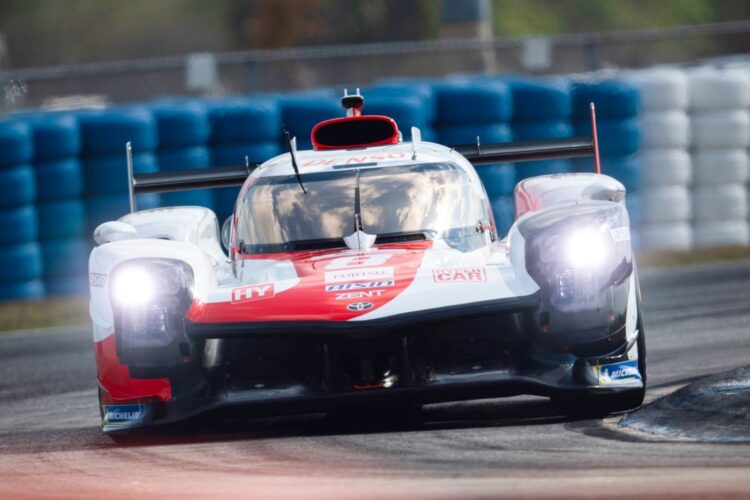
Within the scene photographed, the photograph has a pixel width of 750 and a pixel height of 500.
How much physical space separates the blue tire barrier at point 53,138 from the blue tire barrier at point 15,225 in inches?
19.8

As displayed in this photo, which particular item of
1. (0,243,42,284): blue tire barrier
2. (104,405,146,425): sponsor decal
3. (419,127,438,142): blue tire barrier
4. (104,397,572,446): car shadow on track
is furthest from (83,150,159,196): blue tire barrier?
(104,405,146,425): sponsor decal

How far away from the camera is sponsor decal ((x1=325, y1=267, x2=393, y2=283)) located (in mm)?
7129

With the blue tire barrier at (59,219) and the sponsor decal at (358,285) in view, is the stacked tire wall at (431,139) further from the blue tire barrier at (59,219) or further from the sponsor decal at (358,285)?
the sponsor decal at (358,285)

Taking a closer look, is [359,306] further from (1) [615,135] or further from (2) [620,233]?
(1) [615,135]

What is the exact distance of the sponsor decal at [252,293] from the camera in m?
7.02

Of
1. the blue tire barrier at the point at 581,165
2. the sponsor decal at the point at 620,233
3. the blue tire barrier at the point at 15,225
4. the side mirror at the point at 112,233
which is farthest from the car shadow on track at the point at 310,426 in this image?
the blue tire barrier at the point at 581,165

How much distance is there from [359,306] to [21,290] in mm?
7277

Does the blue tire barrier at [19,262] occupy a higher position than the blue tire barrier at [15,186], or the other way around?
the blue tire barrier at [15,186]

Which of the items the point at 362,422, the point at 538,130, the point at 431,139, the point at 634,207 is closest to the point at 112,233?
the point at 362,422

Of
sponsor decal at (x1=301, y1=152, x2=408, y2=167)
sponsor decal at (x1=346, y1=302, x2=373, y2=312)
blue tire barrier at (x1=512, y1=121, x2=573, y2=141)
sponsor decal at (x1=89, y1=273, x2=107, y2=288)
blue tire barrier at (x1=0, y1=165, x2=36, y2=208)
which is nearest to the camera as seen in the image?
sponsor decal at (x1=346, y1=302, x2=373, y2=312)

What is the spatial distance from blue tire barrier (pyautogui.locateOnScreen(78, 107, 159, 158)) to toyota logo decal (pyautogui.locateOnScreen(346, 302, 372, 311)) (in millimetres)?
7114

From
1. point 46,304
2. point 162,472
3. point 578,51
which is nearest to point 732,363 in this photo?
point 162,472

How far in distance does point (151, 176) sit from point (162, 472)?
3373 millimetres

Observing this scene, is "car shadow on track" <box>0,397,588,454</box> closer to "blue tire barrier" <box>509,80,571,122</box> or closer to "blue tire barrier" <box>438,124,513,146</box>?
"blue tire barrier" <box>438,124,513,146</box>
